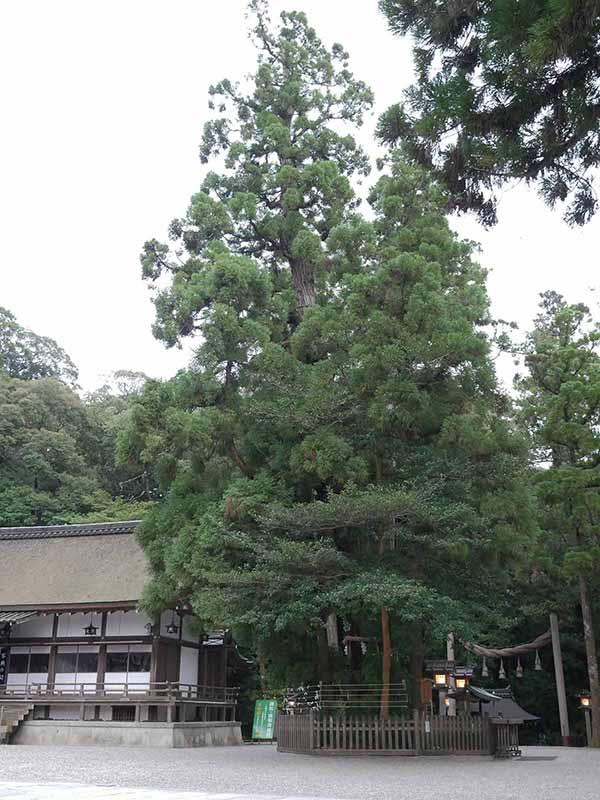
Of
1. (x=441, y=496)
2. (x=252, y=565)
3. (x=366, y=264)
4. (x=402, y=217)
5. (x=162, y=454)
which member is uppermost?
(x=402, y=217)

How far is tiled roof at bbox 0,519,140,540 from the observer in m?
22.7

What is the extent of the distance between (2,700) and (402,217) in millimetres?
15159

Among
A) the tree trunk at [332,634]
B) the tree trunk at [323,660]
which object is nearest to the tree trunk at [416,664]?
the tree trunk at [332,634]

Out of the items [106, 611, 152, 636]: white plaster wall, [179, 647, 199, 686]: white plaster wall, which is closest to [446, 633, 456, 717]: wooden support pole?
[179, 647, 199, 686]: white plaster wall

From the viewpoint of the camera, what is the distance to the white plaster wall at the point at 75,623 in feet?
65.0

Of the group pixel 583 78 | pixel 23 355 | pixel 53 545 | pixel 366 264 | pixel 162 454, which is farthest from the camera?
pixel 23 355

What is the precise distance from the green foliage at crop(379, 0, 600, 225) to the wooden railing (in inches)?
606

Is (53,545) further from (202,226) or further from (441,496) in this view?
(441,496)

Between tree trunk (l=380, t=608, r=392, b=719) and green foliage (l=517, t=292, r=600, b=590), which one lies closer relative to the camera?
tree trunk (l=380, t=608, r=392, b=719)

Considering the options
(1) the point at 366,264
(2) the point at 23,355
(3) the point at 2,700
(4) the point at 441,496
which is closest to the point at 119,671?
(3) the point at 2,700

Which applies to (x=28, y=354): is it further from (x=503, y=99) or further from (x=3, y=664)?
(x=503, y=99)

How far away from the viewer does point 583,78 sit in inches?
192

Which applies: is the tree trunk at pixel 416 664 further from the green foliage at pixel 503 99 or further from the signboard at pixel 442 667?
the green foliage at pixel 503 99

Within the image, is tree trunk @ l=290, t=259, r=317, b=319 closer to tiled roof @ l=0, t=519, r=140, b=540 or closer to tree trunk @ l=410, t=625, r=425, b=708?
tree trunk @ l=410, t=625, r=425, b=708
